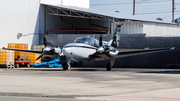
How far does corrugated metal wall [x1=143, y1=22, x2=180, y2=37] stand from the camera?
4081 cm

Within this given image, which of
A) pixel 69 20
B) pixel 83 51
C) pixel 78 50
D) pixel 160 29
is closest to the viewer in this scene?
pixel 78 50

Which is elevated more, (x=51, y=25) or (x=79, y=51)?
(x=51, y=25)

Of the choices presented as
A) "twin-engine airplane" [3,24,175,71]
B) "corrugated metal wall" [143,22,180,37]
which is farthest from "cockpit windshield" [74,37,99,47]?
"corrugated metal wall" [143,22,180,37]

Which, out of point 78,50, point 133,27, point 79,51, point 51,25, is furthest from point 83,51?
Result: point 51,25

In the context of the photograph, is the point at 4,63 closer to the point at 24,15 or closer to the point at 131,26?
the point at 24,15

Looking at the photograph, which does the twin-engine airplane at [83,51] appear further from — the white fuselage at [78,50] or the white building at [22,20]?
the white building at [22,20]

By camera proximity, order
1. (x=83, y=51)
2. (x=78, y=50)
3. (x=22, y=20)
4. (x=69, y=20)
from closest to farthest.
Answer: (x=78, y=50)
(x=83, y=51)
(x=22, y=20)
(x=69, y=20)

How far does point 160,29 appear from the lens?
141ft

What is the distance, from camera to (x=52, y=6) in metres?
41.9

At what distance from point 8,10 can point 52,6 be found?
7046 millimetres

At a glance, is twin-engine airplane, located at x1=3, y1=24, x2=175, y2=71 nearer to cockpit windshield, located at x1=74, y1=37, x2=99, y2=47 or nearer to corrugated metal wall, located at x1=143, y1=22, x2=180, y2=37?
cockpit windshield, located at x1=74, y1=37, x2=99, y2=47

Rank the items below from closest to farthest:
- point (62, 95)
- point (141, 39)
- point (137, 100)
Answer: point (137, 100), point (62, 95), point (141, 39)

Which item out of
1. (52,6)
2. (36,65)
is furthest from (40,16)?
(36,65)

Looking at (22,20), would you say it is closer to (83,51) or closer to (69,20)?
(69,20)
